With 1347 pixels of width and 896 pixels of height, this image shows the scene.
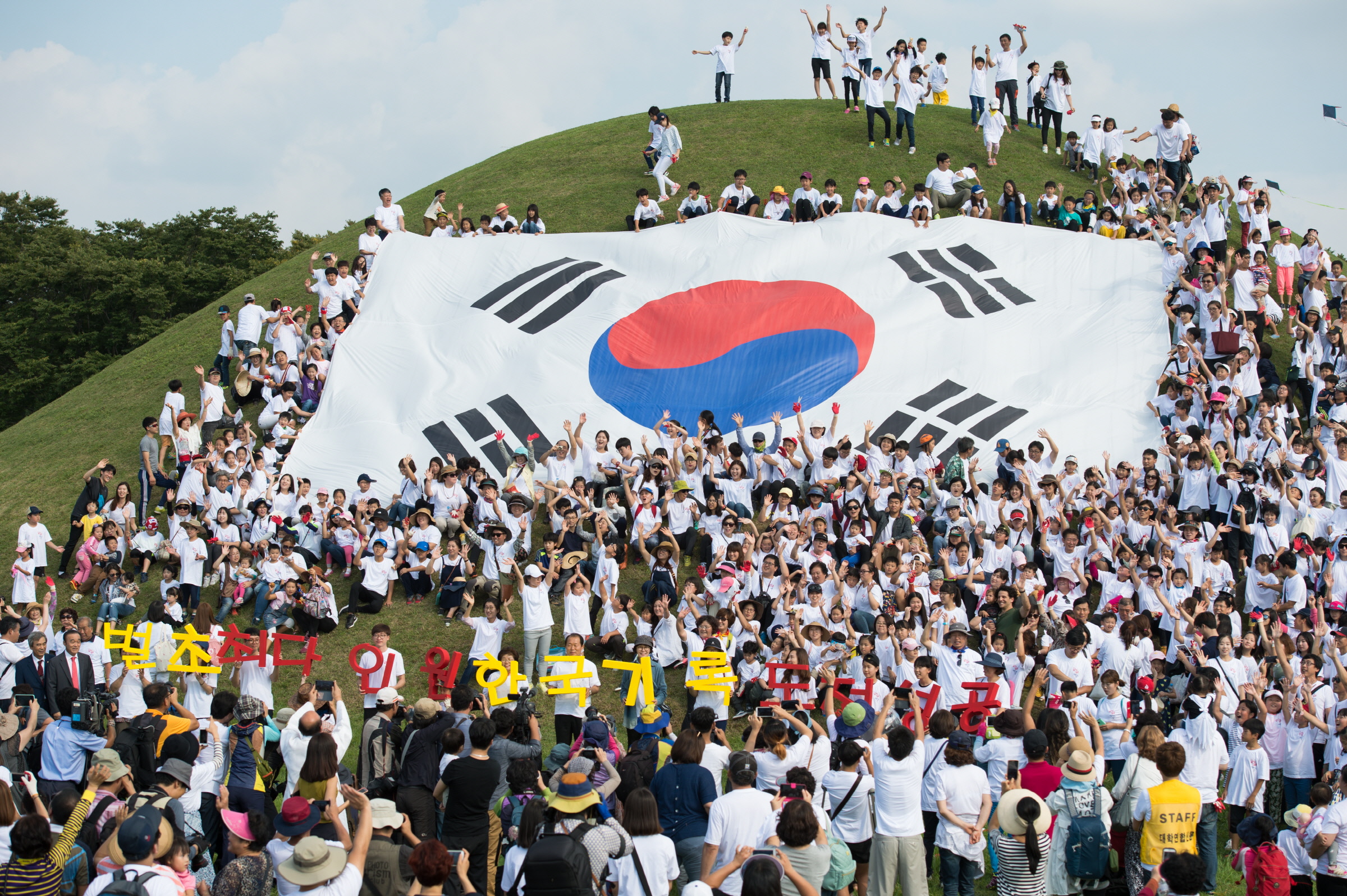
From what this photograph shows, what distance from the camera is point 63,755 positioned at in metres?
11.2

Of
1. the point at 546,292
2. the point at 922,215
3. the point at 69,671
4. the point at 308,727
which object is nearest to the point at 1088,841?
the point at 308,727

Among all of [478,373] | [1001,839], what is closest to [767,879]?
[1001,839]

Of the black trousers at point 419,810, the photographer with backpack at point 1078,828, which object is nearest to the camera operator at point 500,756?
the black trousers at point 419,810

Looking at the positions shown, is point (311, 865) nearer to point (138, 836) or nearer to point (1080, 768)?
point (138, 836)

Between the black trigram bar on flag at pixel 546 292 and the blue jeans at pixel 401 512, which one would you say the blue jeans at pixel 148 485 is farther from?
the black trigram bar on flag at pixel 546 292

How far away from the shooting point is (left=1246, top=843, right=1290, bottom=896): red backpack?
27.7 ft

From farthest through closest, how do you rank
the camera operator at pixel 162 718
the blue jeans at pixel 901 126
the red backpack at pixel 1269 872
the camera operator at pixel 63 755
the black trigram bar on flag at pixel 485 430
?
the blue jeans at pixel 901 126 < the black trigram bar on flag at pixel 485 430 < the camera operator at pixel 63 755 < the camera operator at pixel 162 718 < the red backpack at pixel 1269 872

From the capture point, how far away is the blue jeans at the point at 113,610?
1641 centimetres

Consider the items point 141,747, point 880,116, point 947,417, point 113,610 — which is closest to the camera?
point 141,747

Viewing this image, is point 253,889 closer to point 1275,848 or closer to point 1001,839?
point 1001,839

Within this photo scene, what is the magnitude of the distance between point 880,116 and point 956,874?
994 inches

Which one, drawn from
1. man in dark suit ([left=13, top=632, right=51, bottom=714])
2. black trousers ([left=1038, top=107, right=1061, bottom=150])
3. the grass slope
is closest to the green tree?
the grass slope

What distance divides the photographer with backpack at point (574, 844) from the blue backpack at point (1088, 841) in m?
3.41

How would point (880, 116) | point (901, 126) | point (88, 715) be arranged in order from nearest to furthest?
point (88, 715), point (880, 116), point (901, 126)
